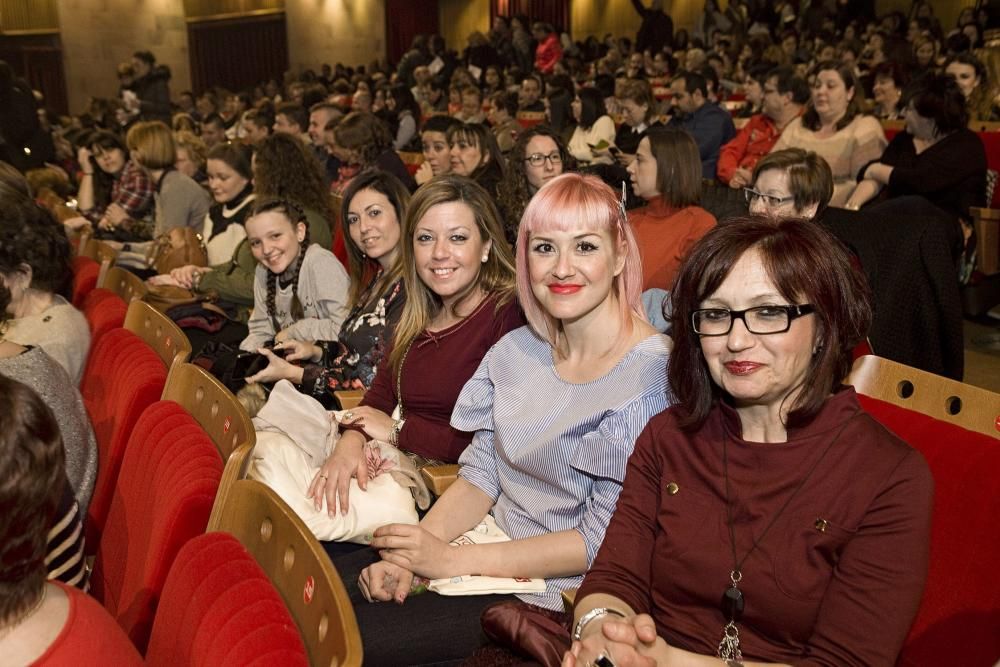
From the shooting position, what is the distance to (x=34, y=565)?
1.16 m

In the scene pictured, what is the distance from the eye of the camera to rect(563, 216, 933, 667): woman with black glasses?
52.9 inches

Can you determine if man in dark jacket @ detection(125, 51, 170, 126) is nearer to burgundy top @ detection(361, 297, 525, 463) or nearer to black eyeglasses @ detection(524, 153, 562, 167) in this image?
black eyeglasses @ detection(524, 153, 562, 167)

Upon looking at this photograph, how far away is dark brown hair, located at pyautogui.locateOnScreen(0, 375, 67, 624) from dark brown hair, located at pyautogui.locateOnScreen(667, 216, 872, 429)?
3.20 ft

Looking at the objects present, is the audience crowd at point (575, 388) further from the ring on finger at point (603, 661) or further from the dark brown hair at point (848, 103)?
the dark brown hair at point (848, 103)

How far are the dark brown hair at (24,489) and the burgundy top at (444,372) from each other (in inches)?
49.1

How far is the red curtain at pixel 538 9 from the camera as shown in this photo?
1992cm

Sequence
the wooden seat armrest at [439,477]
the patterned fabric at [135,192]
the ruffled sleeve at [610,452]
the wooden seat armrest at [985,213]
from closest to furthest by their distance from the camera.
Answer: the ruffled sleeve at [610,452] → the wooden seat armrest at [439,477] → the wooden seat armrest at [985,213] → the patterned fabric at [135,192]

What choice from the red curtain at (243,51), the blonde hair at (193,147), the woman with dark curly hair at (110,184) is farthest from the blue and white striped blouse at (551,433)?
the red curtain at (243,51)

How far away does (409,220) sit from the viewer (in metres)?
2.54

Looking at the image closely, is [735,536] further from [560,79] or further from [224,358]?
[560,79]

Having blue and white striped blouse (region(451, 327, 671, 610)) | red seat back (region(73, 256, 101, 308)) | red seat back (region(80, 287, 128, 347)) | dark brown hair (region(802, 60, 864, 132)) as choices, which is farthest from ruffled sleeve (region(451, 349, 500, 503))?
dark brown hair (region(802, 60, 864, 132))

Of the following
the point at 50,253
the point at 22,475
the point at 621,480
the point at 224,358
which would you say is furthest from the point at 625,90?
the point at 22,475

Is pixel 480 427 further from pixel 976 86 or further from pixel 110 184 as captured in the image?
pixel 976 86

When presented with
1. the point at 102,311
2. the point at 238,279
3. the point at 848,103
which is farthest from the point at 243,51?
the point at 102,311
